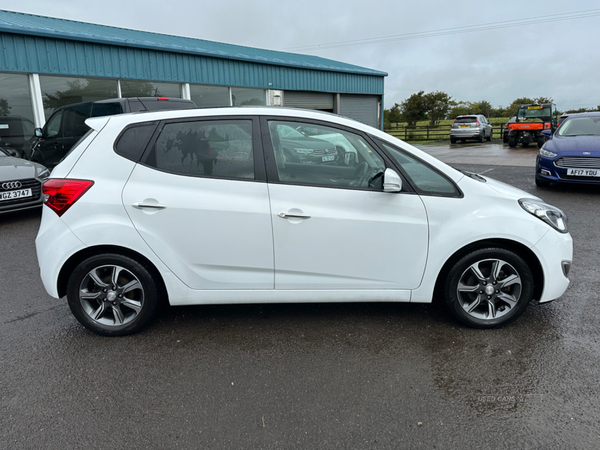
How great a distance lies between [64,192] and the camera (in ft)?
10.5

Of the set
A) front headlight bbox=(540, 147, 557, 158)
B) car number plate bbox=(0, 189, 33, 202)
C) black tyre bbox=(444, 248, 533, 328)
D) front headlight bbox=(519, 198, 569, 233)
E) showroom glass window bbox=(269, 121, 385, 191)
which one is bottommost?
black tyre bbox=(444, 248, 533, 328)

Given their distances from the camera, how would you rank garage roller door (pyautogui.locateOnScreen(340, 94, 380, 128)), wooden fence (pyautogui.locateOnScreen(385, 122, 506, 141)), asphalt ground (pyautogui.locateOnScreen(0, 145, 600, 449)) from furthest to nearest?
wooden fence (pyautogui.locateOnScreen(385, 122, 506, 141))
garage roller door (pyautogui.locateOnScreen(340, 94, 380, 128))
asphalt ground (pyautogui.locateOnScreen(0, 145, 600, 449))

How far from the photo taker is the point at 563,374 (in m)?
2.81

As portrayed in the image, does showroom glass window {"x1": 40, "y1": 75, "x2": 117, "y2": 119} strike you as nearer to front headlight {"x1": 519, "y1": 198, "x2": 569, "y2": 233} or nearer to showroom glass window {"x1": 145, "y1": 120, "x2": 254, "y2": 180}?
showroom glass window {"x1": 145, "y1": 120, "x2": 254, "y2": 180}

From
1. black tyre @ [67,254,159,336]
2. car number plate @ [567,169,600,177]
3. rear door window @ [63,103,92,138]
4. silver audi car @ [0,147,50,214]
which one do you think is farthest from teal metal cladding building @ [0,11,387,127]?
car number plate @ [567,169,600,177]

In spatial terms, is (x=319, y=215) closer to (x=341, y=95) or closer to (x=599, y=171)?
(x=599, y=171)

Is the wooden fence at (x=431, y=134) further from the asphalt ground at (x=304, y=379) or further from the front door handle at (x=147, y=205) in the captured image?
the front door handle at (x=147, y=205)

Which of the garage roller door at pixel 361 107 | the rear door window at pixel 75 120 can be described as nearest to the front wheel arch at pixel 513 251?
the rear door window at pixel 75 120

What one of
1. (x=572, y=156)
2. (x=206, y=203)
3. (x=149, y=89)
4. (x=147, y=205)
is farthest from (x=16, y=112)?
(x=572, y=156)

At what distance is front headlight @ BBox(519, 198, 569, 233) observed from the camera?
10.8ft

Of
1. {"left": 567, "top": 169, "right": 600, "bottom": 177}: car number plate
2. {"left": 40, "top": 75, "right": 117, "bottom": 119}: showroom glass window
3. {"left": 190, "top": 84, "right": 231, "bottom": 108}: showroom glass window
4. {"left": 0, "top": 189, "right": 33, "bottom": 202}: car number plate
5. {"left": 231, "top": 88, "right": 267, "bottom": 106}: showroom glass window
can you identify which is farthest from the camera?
{"left": 231, "top": 88, "right": 267, "bottom": 106}: showroom glass window

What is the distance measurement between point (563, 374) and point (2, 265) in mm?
5517

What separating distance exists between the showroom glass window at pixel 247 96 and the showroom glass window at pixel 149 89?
2669mm

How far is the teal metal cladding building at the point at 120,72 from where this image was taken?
37.3 ft
